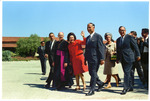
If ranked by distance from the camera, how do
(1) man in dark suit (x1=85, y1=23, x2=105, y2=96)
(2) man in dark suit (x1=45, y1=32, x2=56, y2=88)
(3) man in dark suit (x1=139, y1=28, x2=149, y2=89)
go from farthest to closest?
1. (2) man in dark suit (x1=45, y1=32, x2=56, y2=88)
2. (3) man in dark suit (x1=139, y1=28, x2=149, y2=89)
3. (1) man in dark suit (x1=85, y1=23, x2=105, y2=96)

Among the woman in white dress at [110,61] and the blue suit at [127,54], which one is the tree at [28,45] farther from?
the blue suit at [127,54]

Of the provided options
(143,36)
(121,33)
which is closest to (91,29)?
(121,33)

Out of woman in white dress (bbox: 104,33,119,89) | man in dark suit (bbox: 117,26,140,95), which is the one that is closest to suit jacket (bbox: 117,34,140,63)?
man in dark suit (bbox: 117,26,140,95)

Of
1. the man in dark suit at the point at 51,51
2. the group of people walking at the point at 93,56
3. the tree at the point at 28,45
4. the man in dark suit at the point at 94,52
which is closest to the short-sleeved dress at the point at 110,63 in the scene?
the group of people walking at the point at 93,56

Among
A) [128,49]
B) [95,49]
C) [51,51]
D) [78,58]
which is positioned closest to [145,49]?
[128,49]

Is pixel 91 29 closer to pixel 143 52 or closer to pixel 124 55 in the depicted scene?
pixel 124 55

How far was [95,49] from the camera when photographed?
18.8 ft

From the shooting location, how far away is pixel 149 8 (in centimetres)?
545

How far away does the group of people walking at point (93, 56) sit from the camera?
5.73m

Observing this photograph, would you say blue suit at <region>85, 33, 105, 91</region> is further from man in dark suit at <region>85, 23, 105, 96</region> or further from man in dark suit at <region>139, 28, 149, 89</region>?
man in dark suit at <region>139, 28, 149, 89</region>

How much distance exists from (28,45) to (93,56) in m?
72.0

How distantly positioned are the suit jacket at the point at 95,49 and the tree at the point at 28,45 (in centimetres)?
7083

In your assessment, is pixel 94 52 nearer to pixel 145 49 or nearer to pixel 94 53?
pixel 94 53

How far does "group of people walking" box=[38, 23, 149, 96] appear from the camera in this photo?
573 centimetres
